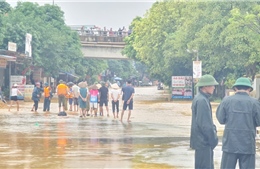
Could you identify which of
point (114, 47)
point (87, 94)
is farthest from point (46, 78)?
→ point (87, 94)

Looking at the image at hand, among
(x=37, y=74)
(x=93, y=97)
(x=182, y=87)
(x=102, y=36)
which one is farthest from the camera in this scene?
(x=102, y=36)

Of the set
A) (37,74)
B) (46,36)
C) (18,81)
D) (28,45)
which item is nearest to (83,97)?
(18,81)

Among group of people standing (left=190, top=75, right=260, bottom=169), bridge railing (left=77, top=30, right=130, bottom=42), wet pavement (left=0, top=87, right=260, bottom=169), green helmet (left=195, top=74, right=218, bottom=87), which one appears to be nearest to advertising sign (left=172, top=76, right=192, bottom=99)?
bridge railing (left=77, top=30, right=130, bottom=42)

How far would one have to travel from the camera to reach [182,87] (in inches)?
1930

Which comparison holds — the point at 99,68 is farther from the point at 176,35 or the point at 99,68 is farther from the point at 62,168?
the point at 62,168

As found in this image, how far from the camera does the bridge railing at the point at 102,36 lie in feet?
224

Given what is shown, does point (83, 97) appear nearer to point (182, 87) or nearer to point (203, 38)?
point (203, 38)

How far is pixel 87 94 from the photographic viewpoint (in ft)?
86.9

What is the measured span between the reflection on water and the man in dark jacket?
3.54m

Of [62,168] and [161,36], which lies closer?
[62,168]

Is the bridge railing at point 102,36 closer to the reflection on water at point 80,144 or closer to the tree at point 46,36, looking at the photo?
the tree at point 46,36

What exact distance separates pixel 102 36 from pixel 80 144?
2074 inches

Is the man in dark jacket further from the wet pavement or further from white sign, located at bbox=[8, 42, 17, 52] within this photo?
white sign, located at bbox=[8, 42, 17, 52]

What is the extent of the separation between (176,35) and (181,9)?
408 centimetres
